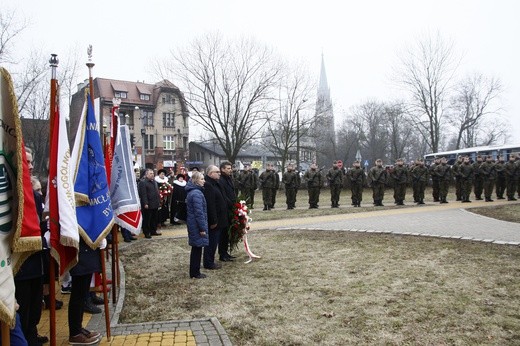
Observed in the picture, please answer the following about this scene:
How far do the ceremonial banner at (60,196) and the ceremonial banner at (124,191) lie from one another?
1.91m

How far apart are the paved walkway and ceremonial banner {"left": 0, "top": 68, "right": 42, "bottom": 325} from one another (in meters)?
2.38

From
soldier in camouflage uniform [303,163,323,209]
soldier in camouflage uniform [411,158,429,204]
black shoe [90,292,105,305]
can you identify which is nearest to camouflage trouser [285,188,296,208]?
soldier in camouflage uniform [303,163,323,209]

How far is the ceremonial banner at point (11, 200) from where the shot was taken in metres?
2.55

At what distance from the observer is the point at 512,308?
5.36 meters

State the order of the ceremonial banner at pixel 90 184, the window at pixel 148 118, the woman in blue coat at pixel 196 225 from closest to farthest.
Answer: the ceremonial banner at pixel 90 184 → the woman in blue coat at pixel 196 225 → the window at pixel 148 118

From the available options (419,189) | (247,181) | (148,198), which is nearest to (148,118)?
(247,181)

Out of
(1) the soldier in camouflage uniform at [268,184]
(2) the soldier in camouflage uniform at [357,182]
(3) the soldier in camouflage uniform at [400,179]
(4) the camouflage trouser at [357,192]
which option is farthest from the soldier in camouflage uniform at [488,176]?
(1) the soldier in camouflage uniform at [268,184]

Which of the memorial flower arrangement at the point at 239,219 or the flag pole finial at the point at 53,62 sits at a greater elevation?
the flag pole finial at the point at 53,62

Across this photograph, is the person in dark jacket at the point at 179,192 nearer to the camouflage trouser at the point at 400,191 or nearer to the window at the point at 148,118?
the camouflage trouser at the point at 400,191

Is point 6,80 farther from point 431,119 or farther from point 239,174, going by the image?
point 431,119

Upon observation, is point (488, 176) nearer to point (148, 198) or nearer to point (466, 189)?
point (466, 189)

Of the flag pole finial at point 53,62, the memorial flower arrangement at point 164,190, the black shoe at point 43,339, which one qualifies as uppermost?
the flag pole finial at point 53,62

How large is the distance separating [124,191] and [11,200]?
3.34 meters

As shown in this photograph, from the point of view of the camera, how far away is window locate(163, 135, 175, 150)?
61.2 metres
